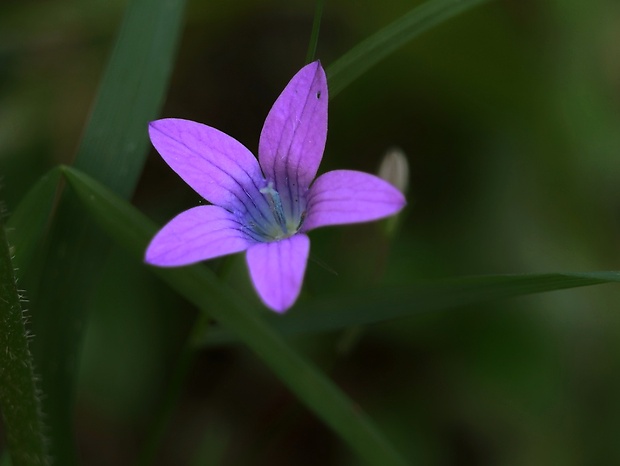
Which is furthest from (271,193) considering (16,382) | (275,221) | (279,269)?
(16,382)

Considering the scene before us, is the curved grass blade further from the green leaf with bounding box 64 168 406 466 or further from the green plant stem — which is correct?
the green plant stem

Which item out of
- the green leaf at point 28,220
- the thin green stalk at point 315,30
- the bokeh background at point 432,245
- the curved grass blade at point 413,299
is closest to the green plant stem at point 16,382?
the green leaf at point 28,220

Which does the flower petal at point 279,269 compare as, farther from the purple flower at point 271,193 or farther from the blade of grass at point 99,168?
the blade of grass at point 99,168

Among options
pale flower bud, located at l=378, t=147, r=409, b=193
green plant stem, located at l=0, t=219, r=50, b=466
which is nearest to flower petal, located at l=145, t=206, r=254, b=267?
green plant stem, located at l=0, t=219, r=50, b=466

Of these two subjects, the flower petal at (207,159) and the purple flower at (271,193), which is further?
the flower petal at (207,159)

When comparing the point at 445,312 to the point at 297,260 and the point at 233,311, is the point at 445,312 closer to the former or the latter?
the point at 233,311

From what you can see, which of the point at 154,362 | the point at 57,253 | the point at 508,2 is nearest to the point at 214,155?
the point at 57,253
